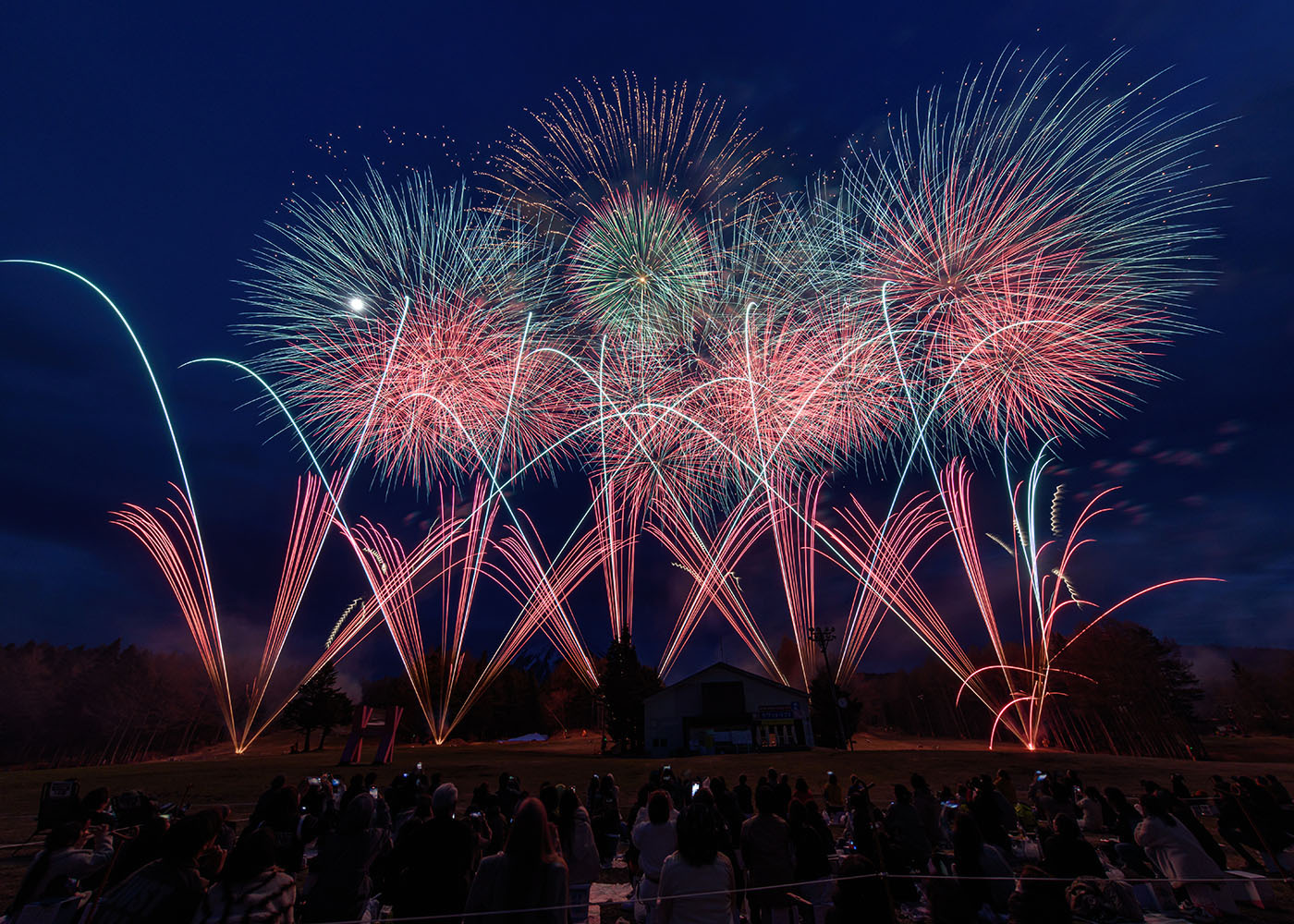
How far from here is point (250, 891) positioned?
3.89 meters

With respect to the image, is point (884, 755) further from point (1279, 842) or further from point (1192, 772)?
point (1279, 842)

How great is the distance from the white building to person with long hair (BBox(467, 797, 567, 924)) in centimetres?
5233

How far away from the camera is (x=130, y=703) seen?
10962cm

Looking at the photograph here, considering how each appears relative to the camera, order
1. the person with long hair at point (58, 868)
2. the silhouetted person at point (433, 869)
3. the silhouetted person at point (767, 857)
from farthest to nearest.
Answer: the silhouetted person at point (767, 857)
the person with long hair at point (58, 868)
the silhouetted person at point (433, 869)

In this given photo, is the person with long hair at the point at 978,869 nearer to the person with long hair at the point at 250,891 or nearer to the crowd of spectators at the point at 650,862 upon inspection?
the crowd of spectators at the point at 650,862

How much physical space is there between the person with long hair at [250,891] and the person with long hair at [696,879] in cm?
272

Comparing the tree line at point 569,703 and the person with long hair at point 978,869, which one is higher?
the tree line at point 569,703

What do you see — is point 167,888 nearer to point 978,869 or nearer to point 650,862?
point 650,862

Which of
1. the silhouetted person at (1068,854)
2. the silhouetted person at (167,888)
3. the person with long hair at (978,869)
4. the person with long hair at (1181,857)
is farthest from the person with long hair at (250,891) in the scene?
the person with long hair at (1181,857)

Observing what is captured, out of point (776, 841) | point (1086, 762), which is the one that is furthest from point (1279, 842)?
point (1086, 762)

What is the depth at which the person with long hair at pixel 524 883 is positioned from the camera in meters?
3.99

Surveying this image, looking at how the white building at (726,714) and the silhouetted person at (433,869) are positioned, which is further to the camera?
the white building at (726,714)

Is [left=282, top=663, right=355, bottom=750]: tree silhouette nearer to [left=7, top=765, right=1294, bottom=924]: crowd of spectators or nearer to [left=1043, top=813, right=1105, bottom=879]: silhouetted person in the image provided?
[left=7, top=765, right=1294, bottom=924]: crowd of spectators

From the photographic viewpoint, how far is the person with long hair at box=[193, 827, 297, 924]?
3783 millimetres
